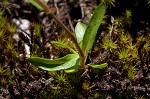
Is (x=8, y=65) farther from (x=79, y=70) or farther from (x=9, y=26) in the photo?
(x=79, y=70)

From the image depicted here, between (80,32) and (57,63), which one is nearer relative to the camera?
(57,63)

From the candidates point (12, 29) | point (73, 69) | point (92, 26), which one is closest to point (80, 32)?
point (92, 26)

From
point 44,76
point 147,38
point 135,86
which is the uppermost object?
point 147,38

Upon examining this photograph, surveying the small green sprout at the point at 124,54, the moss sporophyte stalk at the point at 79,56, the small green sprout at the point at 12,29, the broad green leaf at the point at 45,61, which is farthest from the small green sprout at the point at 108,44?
the small green sprout at the point at 12,29

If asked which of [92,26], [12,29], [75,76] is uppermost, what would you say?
[12,29]

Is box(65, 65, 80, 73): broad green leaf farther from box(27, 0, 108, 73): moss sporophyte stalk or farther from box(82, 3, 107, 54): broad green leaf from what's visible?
box(82, 3, 107, 54): broad green leaf

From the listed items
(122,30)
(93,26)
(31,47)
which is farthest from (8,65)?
(122,30)

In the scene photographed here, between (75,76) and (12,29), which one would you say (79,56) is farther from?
(12,29)

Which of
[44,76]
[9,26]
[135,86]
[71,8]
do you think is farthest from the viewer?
[71,8]
